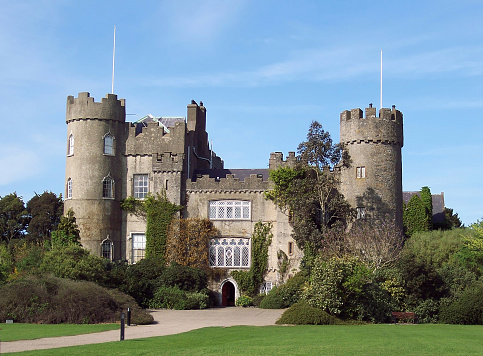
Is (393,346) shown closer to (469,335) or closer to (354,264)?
(469,335)

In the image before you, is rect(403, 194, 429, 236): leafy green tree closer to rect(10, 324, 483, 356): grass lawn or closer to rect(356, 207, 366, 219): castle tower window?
rect(356, 207, 366, 219): castle tower window

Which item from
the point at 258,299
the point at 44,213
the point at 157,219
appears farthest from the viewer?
the point at 44,213

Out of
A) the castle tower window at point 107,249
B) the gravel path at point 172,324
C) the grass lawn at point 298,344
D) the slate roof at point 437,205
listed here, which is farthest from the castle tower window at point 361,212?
the grass lawn at point 298,344

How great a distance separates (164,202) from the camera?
43031 millimetres

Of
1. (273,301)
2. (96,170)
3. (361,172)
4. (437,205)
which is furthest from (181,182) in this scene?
(437,205)

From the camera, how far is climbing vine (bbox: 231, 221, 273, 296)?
42.3 metres

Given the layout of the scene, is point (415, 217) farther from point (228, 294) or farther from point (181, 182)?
point (181, 182)

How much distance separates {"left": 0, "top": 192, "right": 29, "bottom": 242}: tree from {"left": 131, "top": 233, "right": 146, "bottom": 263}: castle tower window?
18.1m

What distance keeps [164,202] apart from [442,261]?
18.2 m

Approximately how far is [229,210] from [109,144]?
29.9 ft

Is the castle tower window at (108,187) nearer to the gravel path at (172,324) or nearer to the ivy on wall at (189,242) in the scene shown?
the ivy on wall at (189,242)

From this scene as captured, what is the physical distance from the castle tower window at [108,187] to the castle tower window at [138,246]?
3.07 m

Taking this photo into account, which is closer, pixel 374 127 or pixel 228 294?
pixel 374 127

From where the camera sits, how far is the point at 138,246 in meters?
43.7
